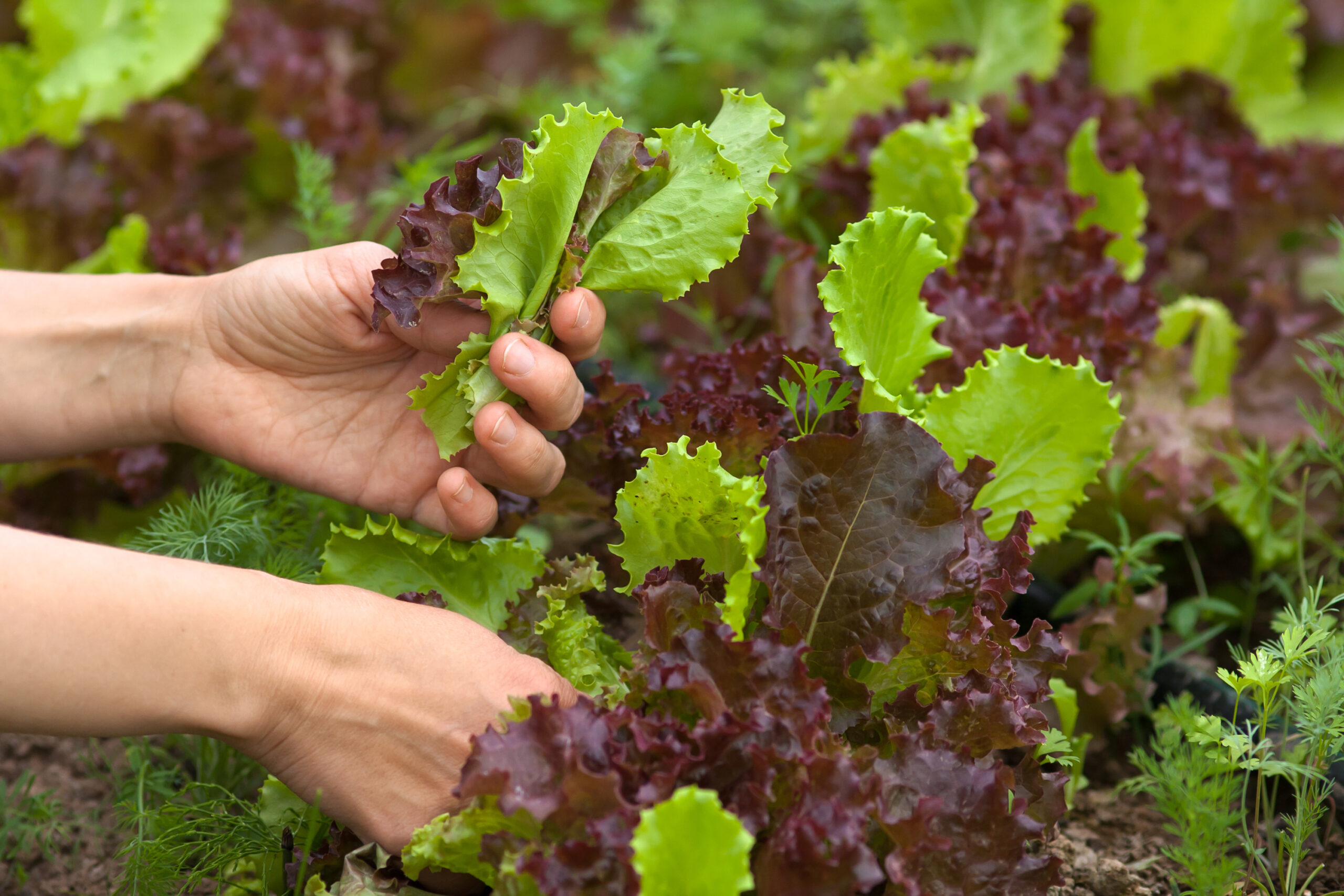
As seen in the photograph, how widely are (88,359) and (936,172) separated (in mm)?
1812

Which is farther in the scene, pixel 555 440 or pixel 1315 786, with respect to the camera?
pixel 555 440

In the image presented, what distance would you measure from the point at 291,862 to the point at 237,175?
98.0 inches

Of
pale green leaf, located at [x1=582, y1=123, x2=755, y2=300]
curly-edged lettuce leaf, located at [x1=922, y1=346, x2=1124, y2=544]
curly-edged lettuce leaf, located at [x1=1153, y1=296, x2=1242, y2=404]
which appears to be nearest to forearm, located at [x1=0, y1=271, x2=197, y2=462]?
pale green leaf, located at [x1=582, y1=123, x2=755, y2=300]

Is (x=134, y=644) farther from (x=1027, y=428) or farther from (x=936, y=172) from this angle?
(x=936, y=172)

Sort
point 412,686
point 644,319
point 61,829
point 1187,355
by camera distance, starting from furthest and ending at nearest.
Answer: point 644,319 < point 1187,355 < point 61,829 < point 412,686

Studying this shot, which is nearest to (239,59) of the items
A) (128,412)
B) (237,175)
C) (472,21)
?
(237,175)

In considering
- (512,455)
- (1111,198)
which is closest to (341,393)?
(512,455)

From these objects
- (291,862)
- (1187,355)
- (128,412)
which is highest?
(1187,355)

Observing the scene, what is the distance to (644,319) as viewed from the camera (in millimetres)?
3295

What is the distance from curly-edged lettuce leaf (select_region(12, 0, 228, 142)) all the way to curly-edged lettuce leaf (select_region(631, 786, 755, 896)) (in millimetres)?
2932

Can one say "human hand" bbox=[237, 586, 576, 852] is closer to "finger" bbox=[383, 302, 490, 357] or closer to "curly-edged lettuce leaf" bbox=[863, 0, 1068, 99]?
"finger" bbox=[383, 302, 490, 357]

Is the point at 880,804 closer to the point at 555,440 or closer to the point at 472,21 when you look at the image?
the point at 555,440

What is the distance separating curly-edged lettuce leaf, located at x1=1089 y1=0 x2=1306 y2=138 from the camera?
326cm

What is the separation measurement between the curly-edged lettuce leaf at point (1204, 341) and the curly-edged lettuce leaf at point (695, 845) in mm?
1820
